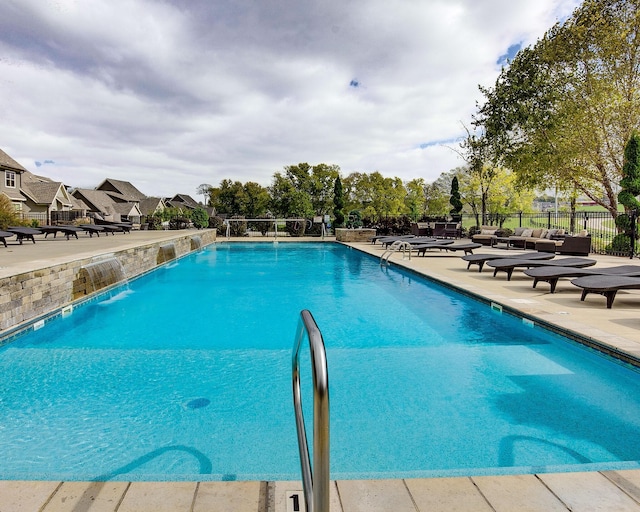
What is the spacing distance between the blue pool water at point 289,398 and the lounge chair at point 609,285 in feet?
4.65

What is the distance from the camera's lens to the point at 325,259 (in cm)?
1656

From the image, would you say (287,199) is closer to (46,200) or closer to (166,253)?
(166,253)

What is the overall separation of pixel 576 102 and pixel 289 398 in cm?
1773

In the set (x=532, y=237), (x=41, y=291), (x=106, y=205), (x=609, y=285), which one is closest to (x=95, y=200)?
(x=106, y=205)

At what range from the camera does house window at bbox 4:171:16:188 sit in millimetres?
31531

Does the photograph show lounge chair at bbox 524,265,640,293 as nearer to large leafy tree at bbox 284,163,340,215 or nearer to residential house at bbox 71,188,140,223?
large leafy tree at bbox 284,163,340,215

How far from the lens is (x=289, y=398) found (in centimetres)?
396

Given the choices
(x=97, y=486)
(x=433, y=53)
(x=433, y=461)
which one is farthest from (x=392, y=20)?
(x=97, y=486)

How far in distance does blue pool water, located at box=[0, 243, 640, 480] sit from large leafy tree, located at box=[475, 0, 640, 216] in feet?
41.9

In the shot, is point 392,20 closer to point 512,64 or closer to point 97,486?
point 512,64

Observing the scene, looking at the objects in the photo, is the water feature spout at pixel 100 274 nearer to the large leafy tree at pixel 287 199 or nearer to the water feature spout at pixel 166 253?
the water feature spout at pixel 166 253

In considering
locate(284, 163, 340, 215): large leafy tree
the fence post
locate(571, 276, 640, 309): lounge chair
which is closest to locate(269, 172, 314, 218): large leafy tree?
locate(284, 163, 340, 215): large leafy tree

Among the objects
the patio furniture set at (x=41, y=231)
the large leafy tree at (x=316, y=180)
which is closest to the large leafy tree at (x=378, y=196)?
the large leafy tree at (x=316, y=180)

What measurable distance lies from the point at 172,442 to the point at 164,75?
17440mm
